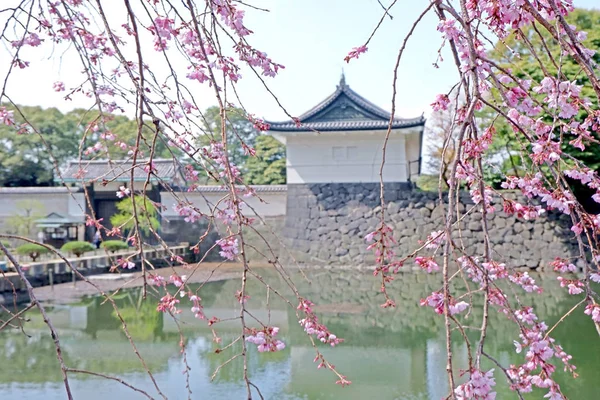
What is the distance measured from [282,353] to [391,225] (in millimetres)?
5965

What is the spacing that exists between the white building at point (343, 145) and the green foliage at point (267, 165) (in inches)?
171

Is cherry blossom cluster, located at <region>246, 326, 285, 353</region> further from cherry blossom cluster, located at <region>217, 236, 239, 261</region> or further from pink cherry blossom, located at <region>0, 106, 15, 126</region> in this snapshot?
pink cherry blossom, located at <region>0, 106, 15, 126</region>

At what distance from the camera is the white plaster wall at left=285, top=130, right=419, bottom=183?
1035cm

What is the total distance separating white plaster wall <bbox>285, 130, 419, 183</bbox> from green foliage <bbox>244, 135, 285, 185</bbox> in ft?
14.3

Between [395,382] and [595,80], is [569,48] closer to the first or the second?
[595,80]

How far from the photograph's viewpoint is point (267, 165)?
603 inches

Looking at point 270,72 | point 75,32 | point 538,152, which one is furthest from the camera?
point 75,32

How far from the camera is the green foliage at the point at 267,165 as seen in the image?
15102 mm

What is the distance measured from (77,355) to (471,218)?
24.3ft

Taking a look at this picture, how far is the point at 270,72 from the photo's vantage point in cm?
152

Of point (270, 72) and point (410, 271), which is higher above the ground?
point (270, 72)

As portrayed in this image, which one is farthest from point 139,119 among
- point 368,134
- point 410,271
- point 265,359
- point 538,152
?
point 368,134

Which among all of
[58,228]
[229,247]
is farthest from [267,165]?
[229,247]

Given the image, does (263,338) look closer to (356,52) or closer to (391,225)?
(356,52)
